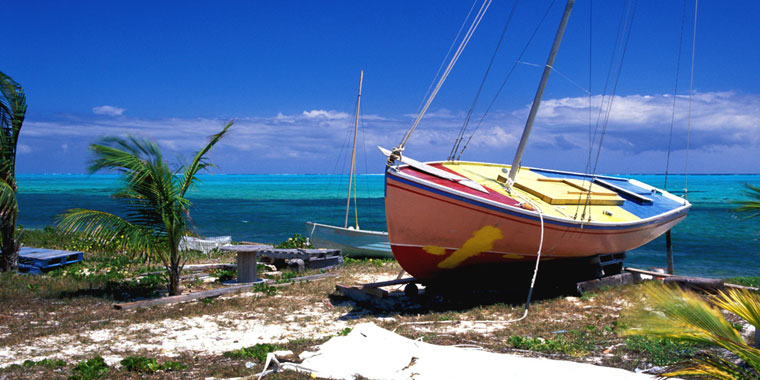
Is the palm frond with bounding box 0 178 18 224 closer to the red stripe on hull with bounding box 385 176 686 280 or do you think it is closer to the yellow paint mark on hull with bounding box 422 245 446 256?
the red stripe on hull with bounding box 385 176 686 280

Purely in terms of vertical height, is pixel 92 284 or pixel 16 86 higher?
pixel 16 86

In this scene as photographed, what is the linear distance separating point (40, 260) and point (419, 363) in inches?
453

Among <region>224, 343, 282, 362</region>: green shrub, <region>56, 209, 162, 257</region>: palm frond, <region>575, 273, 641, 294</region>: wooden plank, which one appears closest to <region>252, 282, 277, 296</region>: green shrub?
<region>56, 209, 162, 257</region>: palm frond

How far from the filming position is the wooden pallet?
1329 cm

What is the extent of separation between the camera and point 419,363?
5.94 meters

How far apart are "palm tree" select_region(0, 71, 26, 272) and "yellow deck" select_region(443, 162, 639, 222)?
9745 millimetres

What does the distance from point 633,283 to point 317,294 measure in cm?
680

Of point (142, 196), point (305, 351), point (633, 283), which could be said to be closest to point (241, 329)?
point (305, 351)

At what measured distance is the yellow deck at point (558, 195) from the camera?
1108 centimetres

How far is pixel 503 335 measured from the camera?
782cm

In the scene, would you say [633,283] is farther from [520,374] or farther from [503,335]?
[520,374]

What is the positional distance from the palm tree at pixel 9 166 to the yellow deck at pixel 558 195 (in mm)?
9745

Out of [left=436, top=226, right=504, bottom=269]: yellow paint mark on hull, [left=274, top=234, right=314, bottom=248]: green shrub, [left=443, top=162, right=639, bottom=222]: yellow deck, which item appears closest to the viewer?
[left=436, top=226, right=504, bottom=269]: yellow paint mark on hull

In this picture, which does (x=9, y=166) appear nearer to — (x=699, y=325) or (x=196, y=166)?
(x=196, y=166)
